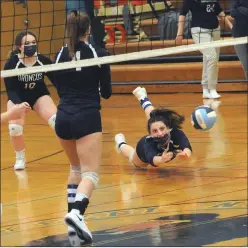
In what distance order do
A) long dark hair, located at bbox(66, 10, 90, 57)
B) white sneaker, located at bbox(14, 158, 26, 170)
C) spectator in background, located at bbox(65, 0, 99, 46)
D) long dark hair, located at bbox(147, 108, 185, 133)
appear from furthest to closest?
spectator in background, located at bbox(65, 0, 99, 46) < white sneaker, located at bbox(14, 158, 26, 170) < long dark hair, located at bbox(147, 108, 185, 133) < long dark hair, located at bbox(66, 10, 90, 57)

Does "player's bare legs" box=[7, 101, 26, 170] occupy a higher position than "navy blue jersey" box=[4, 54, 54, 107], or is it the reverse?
"navy blue jersey" box=[4, 54, 54, 107]

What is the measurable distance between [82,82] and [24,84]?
2.90 metres

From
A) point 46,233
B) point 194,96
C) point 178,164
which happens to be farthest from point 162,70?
point 46,233

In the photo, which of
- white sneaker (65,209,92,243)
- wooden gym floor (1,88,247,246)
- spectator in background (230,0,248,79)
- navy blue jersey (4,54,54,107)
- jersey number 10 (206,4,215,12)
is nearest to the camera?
white sneaker (65,209,92,243)

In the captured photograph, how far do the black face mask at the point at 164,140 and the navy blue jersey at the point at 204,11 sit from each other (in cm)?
251

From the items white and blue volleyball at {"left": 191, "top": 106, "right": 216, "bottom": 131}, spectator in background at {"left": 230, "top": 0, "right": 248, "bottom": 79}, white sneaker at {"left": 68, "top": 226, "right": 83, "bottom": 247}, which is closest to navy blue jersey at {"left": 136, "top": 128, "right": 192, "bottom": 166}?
white and blue volleyball at {"left": 191, "top": 106, "right": 216, "bottom": 131}

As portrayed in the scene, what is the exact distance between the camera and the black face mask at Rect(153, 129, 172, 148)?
906 centimetres

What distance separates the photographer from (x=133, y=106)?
599 inches

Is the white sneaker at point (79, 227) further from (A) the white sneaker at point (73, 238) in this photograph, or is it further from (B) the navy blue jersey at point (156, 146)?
(B) the navy blue jersey at point (156, 146)

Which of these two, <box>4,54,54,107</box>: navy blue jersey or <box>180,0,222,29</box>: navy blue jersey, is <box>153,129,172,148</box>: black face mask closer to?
<box>4,54,54,107</box>: navy blue jersey

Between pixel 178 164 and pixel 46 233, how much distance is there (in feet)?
10.6

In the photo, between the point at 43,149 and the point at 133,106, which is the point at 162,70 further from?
the point at 43,149

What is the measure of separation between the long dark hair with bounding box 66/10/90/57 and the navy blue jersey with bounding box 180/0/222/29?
4148mm

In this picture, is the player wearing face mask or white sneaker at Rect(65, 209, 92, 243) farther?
the player wearing face mask
